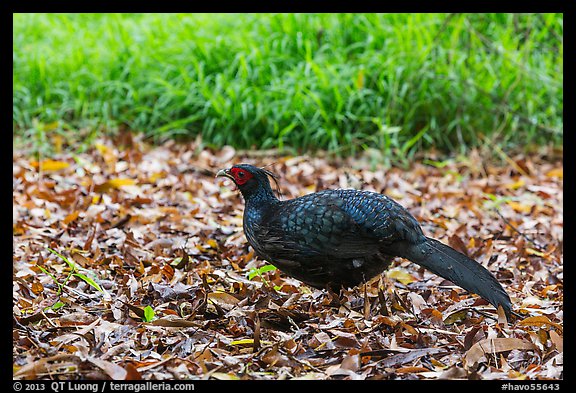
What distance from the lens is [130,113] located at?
23.2ft

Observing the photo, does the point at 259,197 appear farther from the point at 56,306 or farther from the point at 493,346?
the point at 493,346

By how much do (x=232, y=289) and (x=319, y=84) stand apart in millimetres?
3379

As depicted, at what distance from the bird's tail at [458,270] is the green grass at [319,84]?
3.04 m

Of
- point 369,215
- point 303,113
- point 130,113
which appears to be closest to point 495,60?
point 303,113

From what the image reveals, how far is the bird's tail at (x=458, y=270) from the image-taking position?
3432 millimetres

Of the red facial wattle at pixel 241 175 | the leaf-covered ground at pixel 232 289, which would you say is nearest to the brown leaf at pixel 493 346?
the leaf-covered ground at pixel 232 289

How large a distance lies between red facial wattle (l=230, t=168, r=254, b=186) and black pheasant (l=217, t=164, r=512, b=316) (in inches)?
13.4

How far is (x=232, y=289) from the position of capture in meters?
3.84

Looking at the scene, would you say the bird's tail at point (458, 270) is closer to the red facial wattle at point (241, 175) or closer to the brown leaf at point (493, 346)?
→ the brown leaf at point (493, 346)
